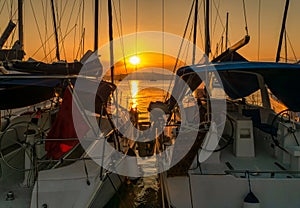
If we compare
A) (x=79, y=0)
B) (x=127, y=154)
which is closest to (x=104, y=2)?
(x=79, y=0)

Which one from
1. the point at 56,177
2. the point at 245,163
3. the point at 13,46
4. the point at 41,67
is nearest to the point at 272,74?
the point at 245,163

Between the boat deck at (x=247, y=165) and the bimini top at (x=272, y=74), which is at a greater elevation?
the bimini top at (x=272, y=74)

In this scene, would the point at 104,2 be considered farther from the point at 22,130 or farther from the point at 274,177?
the point at 274,177

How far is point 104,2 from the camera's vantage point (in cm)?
1378

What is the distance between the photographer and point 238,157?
824 centimetres

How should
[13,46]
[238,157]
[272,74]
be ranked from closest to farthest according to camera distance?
[272,74], [238,157], [13,46]

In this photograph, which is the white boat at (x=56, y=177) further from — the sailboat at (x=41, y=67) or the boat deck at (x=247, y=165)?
the boat deck at (x=247, y=165)

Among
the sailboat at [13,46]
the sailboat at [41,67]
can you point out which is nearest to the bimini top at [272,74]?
the sailboat at [41,67]

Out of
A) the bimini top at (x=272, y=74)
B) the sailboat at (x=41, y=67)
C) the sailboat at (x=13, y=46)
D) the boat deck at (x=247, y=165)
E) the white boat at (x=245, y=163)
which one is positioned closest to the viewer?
the white boat at (x=245, y=163)

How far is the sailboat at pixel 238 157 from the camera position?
6477 millimetres

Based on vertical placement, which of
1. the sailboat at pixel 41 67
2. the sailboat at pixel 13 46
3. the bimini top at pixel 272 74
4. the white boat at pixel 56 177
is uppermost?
the sailboat at pixel 13 46

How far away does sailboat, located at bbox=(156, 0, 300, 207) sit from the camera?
648 cm

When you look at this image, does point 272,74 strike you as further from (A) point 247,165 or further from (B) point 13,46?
(B) point 13,46

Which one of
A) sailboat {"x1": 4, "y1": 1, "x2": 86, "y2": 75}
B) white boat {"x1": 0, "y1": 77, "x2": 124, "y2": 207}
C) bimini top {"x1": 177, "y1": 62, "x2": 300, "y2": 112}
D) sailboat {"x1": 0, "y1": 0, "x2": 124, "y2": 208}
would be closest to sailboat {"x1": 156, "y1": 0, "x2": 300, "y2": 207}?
bimini top {"x1": 177, "y1": 62, "x2": 300, "y2": 112}
